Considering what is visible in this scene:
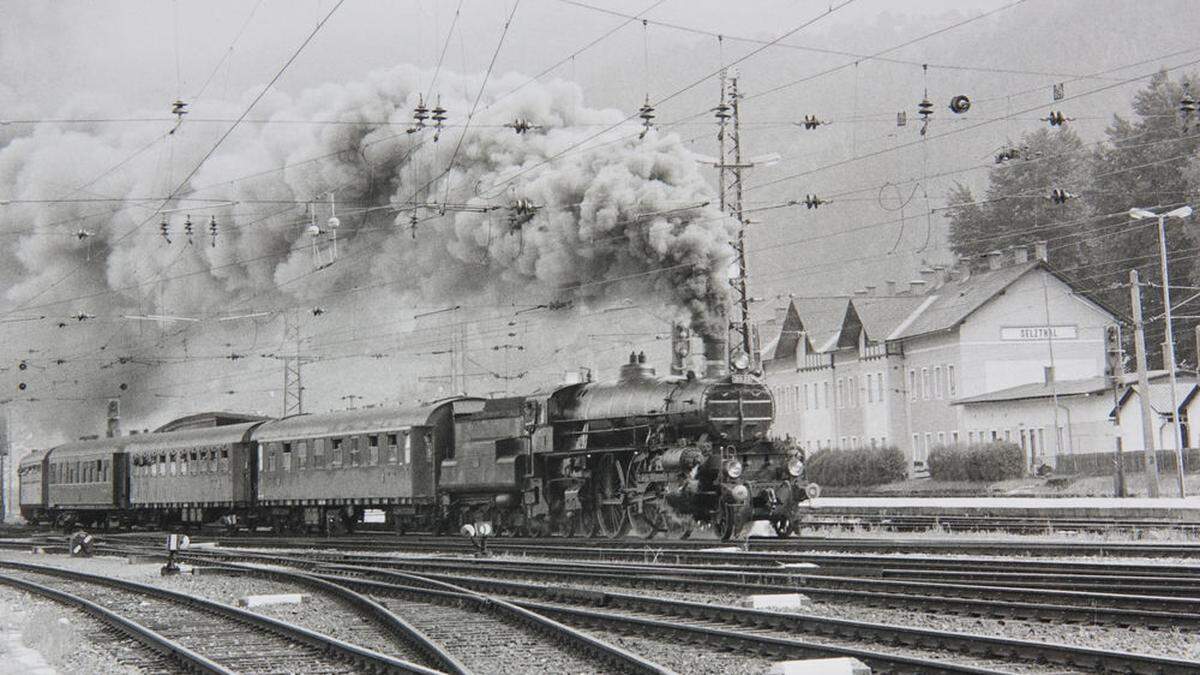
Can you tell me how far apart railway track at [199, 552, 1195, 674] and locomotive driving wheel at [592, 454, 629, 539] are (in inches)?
357

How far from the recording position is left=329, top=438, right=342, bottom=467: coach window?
31.8 meters

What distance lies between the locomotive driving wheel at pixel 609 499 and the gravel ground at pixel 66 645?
35.4 ft

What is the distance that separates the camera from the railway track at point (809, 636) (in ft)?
28.7

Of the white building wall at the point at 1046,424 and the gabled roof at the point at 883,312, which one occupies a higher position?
the gabled roof at the point at 883,312

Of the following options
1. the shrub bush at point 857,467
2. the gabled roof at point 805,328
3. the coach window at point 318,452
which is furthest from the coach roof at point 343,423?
the gabled roof at point 805,328

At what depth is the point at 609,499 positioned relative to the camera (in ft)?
82.1

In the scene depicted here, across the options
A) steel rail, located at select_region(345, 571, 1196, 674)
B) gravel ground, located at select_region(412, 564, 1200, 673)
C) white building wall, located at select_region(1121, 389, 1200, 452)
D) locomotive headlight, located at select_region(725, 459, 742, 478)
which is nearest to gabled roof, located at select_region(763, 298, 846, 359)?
white building wall, located at select_region(1121, 389, 1200, 452)

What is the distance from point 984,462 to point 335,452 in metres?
24.5

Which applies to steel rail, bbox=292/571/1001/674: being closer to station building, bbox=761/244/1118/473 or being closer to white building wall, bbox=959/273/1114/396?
station building, bbox=761/244/1118/473

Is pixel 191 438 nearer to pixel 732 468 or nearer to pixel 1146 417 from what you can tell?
pixel 732 468

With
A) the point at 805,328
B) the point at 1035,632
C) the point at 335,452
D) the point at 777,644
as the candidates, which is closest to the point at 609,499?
the point at 335,452

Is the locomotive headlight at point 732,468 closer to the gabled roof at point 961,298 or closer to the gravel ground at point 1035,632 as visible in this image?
the gravel ground at point 1035,632

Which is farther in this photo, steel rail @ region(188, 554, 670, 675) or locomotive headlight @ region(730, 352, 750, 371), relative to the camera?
locomotive headlight @ region(730, 352, 750, 371)

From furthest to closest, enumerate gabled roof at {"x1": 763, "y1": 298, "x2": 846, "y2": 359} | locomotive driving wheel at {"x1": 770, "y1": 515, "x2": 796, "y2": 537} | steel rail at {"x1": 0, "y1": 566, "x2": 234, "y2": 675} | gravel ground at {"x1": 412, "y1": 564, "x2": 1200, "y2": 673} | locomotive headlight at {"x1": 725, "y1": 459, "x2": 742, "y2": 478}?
gabled roof at {"x1": 763, "y1": 298, "x2": 846, "y2": 359}, locomotive driving wheel at {"x1": 770, "y1": 515, "x2": 796, "y2": 537}, locomotive headlight at {"x1": 725, "y1": 459, "x2": 742, "y2": 478}, steel rail at {"x1": 0, "y1": 566, "x2": 234, "y2": 675}, gravel ground at {"x1": 412, "y1": 564, "x2": 1200, "y2": 673}
